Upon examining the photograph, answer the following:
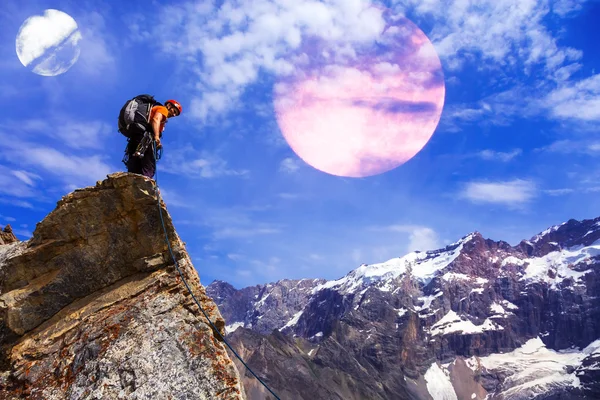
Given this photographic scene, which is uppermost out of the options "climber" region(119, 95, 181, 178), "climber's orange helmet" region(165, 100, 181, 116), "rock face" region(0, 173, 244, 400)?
"climber's orange helmet" region(165, 100, 181, 116)

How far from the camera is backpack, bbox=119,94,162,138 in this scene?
14.9 m

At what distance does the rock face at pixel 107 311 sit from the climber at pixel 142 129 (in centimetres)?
143

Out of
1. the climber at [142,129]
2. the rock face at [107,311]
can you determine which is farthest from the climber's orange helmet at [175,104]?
the rock face at [107,311]

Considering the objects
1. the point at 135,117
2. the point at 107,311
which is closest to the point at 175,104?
the point at 135,117

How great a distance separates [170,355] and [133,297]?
247cm

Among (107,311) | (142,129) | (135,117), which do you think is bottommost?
(107,311)

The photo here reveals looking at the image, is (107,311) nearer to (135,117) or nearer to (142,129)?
(142,129)

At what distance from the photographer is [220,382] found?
10219 mm

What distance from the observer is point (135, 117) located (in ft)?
49.2

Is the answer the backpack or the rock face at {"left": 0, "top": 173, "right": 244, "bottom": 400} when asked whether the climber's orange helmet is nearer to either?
the backpack

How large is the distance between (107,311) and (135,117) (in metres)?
6.40

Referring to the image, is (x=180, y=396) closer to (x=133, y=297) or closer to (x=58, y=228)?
(x=133, y=297)

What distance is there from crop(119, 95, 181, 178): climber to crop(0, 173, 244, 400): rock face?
1.43 meters

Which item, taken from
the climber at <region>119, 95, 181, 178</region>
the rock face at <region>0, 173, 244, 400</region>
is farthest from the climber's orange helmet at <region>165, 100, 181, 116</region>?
the rock face at <region>0, 173, 244, 400</region>
